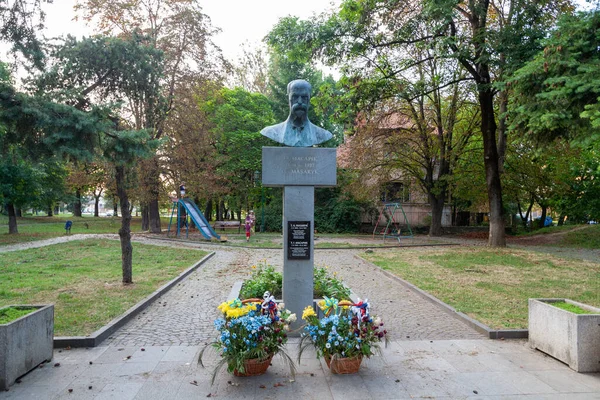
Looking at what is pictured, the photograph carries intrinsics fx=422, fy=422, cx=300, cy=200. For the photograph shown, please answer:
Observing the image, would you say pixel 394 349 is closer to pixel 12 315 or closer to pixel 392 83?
pixel 12 315

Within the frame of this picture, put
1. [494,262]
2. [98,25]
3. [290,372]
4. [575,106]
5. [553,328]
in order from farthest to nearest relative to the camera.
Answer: [98,25] → [494,262] → [575,106] → [553,328] → [290,372]

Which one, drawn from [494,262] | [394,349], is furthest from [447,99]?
[394,349]

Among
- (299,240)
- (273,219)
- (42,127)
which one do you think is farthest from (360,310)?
(273,219)

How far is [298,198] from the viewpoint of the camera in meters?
6.30

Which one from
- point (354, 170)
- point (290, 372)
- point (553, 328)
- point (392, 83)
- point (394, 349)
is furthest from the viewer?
point (354, 170)

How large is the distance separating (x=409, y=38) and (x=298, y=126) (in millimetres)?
11738

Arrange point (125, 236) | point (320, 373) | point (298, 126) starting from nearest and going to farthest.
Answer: point (320, 373) < point (298, 126) < point (125, 236)

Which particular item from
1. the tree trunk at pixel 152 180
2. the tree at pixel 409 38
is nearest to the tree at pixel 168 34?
the tree trunk at pixel 152 180

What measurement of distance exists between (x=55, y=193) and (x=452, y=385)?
126 ft

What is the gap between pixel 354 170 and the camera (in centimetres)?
2592

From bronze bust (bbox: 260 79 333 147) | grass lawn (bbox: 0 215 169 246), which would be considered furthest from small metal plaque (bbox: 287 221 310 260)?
grass lawn (bbox: 0 215 169 246)

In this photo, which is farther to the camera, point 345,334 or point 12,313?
point 12,313

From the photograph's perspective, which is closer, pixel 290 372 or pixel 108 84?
pixel 290 372

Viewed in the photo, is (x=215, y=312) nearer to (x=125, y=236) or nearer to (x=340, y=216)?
(x=125, y=236)
